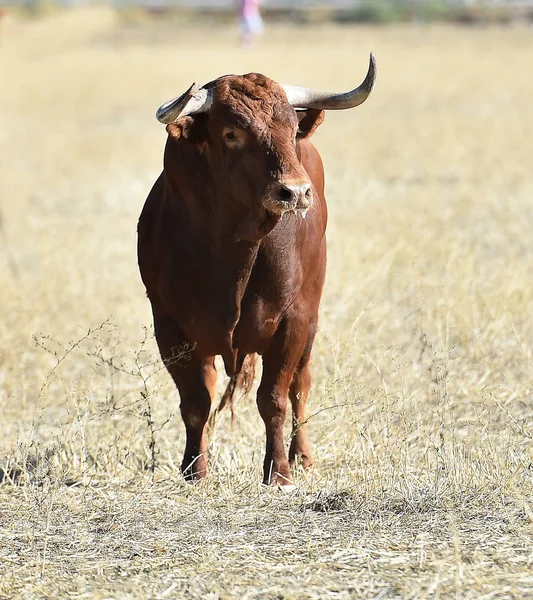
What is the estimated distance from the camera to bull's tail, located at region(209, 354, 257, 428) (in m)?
6.96

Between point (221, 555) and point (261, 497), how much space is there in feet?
3.16

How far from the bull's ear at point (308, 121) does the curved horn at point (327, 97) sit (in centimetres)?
3

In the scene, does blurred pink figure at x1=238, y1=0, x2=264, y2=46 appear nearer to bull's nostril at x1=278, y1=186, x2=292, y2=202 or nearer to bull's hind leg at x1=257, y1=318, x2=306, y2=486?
bull's hind leg at x1=257, y1=318, x2=306, y2=486

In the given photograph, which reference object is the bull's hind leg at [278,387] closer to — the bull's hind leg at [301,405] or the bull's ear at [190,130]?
the bull's hind leg at [301,405]

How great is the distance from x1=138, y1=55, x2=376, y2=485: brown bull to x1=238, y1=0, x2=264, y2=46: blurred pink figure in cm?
3334

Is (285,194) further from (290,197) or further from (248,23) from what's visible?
(248,23)

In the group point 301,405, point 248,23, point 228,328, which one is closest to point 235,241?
point 228,328

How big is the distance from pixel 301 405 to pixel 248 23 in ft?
112

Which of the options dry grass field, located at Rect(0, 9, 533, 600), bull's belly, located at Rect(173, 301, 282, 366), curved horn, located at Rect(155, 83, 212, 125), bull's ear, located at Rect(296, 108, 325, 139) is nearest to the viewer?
dry grass field, located at Rect(0, 9, 533, 600)

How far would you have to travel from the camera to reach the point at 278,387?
21.7 ft

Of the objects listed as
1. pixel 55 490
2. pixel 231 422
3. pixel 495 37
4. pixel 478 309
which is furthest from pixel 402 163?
pixel 495 37

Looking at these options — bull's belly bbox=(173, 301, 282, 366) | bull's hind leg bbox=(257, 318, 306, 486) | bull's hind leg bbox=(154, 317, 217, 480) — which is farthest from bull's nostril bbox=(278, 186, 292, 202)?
bull's hind leg bbox=(154, 317, 217, 480)

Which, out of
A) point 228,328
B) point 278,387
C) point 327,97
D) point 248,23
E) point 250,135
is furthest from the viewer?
point 248,23

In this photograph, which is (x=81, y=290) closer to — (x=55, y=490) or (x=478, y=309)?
(x=478, y=309)
